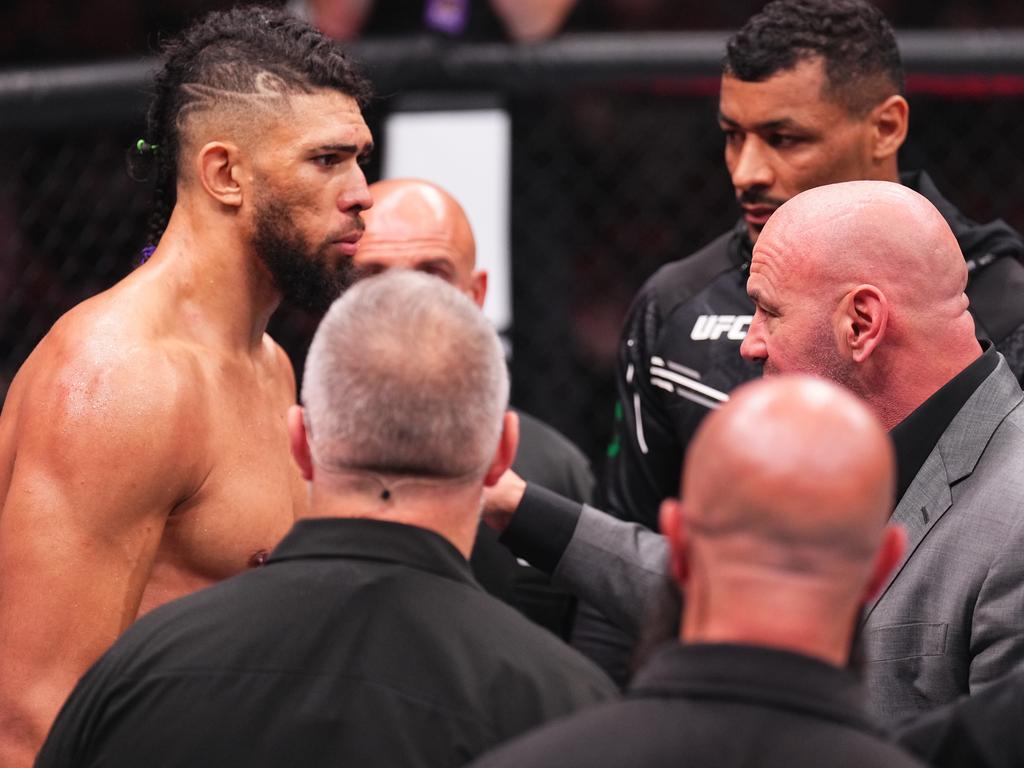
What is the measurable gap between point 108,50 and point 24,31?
217 mm

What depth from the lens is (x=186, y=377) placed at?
181cm

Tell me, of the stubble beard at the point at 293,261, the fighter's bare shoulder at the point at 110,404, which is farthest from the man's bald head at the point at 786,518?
the stubble beard at the point at 293,261

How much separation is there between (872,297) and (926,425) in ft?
0.56

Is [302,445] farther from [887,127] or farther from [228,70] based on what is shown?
[887,127]

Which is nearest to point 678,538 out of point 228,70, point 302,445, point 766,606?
point 766,606

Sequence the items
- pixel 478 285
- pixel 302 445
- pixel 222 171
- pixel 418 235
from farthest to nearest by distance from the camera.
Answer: pixel 478 285 → pixel 418 235 → pixel 222 171 → pixel 302 445

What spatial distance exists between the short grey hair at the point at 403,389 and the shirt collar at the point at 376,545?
53 mm

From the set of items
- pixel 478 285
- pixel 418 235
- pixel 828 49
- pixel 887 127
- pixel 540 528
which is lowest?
pixel 540 528

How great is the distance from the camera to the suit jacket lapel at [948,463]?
1713 mm

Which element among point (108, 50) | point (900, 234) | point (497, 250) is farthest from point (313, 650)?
point (108, 50)

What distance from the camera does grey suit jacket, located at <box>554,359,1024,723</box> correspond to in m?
1.60

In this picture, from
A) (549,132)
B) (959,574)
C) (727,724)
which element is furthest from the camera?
(549,132)

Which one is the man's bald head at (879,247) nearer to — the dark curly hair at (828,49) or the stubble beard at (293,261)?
the dark curly hair at (828,49)

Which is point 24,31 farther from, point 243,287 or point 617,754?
point 617,754
